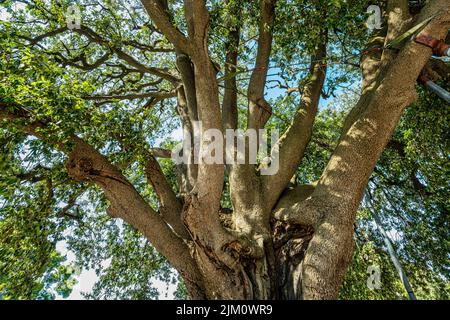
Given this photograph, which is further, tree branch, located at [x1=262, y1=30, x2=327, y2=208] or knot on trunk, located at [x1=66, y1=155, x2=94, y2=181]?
tree branch, located at [x1=262, y1=30, x2=327, y2=208]

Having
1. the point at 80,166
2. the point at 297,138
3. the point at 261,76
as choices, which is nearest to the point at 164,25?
the point at 261,76

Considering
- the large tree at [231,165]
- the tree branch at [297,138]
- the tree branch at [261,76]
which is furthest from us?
the tree branch at [261,76]

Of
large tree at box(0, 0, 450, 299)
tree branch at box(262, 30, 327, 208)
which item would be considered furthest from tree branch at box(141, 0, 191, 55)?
tree branch at box(262, 30, 327, 208)

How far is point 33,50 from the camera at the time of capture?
430cm

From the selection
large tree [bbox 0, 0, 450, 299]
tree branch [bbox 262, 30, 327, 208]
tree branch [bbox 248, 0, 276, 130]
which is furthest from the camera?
tree branch [bbox 248, 0, 276, 130]

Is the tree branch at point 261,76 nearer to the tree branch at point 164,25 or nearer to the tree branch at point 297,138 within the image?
the tree branch at point 297,138

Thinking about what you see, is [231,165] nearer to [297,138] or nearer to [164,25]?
[297,138]

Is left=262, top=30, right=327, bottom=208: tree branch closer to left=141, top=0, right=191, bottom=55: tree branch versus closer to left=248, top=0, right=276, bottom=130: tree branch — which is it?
left=248, top=0, right=276, bottom=130: tree branch

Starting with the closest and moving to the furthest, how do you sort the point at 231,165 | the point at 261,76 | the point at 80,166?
the point at 80,166 → the point at 231,165 → the point at 261,76

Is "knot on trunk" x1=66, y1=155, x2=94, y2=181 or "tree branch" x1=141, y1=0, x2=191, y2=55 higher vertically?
"tree branch" x1=141, y1=0, x2=191, y2=55

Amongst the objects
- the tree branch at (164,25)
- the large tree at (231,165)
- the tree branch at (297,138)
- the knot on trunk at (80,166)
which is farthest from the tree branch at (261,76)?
the knot on trunk at (80,166)

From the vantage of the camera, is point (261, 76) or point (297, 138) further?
point (261, 76)
